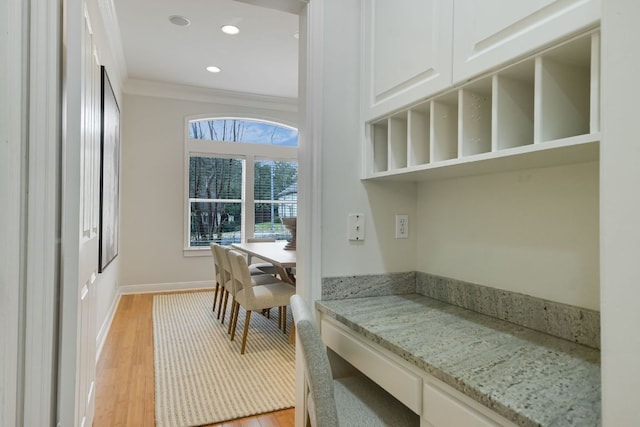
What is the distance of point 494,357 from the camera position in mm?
927

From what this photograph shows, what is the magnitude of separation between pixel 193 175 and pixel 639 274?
5305mm

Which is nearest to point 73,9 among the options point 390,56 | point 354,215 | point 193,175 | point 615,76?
point 390,56

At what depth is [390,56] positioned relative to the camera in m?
1.39

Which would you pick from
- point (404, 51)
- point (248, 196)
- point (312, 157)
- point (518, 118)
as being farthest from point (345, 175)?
point (248, 196)

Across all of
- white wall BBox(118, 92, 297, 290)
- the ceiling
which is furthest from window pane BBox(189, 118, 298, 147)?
the ceiling

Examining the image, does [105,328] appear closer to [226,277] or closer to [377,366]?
[226,277]

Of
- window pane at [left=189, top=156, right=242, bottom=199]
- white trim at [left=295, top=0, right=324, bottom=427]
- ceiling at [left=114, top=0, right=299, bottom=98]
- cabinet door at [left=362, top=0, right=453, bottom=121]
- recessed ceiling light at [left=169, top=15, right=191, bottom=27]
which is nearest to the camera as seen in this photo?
cabinet door at [left=362, top=0, right=453, bottom=121]

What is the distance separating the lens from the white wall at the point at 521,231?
1036mm

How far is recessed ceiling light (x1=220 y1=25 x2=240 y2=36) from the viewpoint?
3.33 meters

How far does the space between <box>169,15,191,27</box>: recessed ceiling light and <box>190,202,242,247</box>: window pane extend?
8.59 feet

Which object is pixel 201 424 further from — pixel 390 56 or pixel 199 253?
pixel 199 253

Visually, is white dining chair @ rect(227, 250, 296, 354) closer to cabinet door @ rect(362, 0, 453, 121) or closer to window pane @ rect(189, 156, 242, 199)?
cabinet door @ rect(362, 0, 453, 121)

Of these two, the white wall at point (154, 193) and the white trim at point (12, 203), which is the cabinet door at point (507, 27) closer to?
the white trim at point (12, 203)

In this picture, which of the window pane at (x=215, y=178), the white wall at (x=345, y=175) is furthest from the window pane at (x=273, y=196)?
the white wall at (x=345, y=175)
